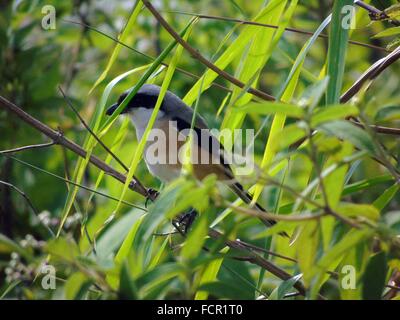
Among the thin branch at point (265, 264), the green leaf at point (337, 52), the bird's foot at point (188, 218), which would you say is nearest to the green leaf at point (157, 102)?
the thin branch at point (265, 264)

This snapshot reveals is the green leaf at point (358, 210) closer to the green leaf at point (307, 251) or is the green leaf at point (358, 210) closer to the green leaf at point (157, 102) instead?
the green leaf at point (307, 251)

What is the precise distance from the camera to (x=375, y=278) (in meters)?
→ 1.50

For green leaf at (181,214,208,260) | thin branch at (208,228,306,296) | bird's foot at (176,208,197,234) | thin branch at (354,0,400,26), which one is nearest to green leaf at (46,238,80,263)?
green leaf at (181,214,208,260)

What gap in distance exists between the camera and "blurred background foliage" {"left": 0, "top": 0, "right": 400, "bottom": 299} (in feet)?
4.25

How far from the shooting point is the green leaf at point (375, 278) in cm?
149

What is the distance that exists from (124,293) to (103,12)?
11.7ft

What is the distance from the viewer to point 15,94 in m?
3.81

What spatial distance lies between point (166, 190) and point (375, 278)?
0.49 m

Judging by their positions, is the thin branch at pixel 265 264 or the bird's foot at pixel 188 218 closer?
the thin branch at pixel 265 264

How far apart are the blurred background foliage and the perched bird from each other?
0.44 feet

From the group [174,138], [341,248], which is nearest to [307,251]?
[341,248]

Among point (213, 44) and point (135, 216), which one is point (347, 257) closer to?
point (135, 216)

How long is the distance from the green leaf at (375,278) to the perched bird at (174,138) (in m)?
1.00
